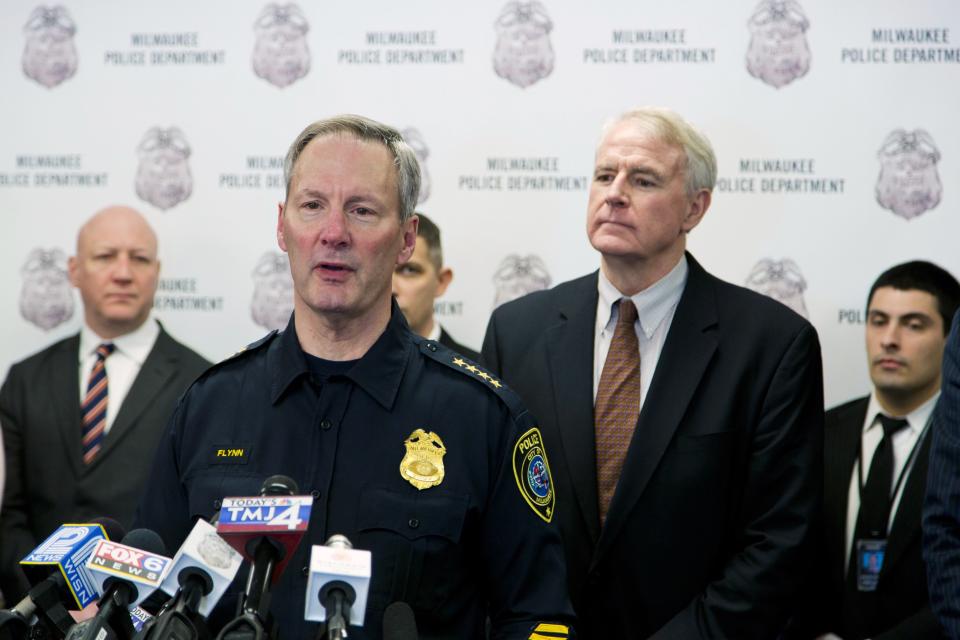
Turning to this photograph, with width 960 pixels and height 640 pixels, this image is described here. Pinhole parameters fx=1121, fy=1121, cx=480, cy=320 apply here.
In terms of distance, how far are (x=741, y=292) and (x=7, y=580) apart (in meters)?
2.74

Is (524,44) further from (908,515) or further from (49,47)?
(908,515)

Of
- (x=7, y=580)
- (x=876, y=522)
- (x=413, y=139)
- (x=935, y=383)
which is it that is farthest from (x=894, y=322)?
(x=7, y=580)

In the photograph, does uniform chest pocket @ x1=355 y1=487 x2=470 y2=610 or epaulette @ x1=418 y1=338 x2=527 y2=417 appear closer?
uniform chest pocket @ x1=355 y1=487 x2=470 y2=610

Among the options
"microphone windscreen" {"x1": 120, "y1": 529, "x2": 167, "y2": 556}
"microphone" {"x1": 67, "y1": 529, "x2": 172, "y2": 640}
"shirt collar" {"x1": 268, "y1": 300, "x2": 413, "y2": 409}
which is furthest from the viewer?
"shirt collar" {"x1": 268, "y1": 300, "x2": 413, "y2": 409}

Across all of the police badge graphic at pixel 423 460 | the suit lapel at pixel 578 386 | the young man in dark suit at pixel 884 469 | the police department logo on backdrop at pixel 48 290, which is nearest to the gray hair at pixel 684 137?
the suit lapel at pixel 578 386

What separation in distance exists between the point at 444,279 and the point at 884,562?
71.3 inches

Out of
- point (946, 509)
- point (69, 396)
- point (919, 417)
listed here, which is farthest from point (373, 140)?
point (69, 396)

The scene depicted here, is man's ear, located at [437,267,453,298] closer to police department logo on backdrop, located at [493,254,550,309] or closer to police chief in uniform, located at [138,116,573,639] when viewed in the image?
police department logo on backdrop, located at [493,254,550,309]

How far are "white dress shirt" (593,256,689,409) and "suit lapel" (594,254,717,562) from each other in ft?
0.16

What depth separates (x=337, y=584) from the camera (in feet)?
4.68

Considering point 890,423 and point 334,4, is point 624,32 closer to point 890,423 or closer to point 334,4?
point 334,4

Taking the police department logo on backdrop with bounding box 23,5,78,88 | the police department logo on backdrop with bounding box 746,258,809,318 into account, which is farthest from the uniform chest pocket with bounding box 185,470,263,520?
the police department logo on backdrop with bounding box 23,5,78,88

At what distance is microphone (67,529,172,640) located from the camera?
5.02ft

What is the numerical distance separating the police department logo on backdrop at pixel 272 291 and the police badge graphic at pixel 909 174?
222 cm
